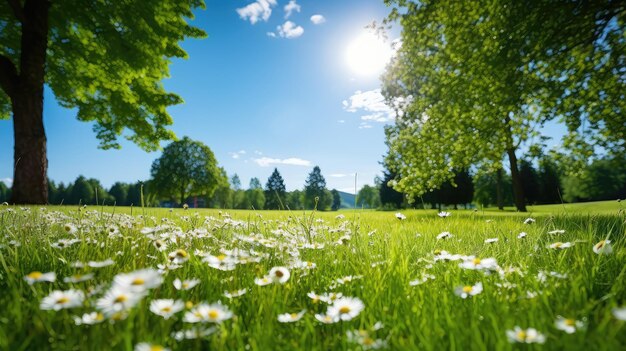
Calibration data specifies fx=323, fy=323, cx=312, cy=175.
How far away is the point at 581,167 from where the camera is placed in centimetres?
1025

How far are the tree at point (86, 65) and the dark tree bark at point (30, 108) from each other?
1.0 inches

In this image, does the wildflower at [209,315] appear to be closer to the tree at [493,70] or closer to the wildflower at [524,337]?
the wildflower at [524,337]

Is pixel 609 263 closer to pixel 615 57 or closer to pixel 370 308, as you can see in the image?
pixel 370 308

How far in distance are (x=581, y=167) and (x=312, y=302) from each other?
1202cm

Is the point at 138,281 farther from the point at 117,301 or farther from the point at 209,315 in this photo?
the point at 209,315

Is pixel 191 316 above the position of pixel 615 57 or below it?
below

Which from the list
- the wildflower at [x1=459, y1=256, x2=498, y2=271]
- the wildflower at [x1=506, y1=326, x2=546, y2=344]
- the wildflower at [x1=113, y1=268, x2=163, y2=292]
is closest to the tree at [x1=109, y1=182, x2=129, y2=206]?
the wildflower at [x1=113, y1=268, x2=163, y2=292]

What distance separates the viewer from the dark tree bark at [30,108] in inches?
408

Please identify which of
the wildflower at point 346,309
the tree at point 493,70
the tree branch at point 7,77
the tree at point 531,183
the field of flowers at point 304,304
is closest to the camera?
the field of flowers at point 304,304

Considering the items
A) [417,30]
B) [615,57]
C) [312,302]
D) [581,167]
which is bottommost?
[312,302]

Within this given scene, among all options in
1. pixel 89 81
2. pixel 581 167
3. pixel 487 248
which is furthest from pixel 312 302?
pixel 89 81

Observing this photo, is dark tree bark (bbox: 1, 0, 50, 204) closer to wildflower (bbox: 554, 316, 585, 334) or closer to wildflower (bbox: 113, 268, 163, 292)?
wildflower (bbox: 113, 268, 163, 292)

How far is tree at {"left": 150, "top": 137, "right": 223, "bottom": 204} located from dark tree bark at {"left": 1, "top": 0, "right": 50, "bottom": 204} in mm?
41897

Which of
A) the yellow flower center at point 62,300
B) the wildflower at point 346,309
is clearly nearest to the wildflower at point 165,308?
the yellow flower center at point 62,300
